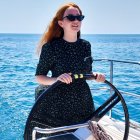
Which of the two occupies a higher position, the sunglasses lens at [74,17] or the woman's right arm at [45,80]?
the sunglasses lens at [74,17]

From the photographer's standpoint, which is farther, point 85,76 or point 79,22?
point 79,22

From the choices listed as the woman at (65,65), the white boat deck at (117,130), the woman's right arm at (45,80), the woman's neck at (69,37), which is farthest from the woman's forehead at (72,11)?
the white boat deck at (117,130)

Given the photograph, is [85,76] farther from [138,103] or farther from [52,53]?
[138,103]

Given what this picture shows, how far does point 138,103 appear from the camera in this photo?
753cm

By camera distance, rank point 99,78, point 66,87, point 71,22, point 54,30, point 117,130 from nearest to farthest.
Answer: point 99,78
point 66,87
point 71,22
point 54,30
point 117,130

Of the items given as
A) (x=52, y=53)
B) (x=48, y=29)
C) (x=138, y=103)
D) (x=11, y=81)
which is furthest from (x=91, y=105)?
(x=11, y=81)

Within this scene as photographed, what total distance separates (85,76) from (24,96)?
6.21 metres

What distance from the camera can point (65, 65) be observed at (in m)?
2.02

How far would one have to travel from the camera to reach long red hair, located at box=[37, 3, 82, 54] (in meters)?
2.10

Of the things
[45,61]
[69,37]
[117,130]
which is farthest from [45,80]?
[117,130]

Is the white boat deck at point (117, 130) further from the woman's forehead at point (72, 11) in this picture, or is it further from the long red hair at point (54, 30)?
the woman's forehead at point (72, 11)

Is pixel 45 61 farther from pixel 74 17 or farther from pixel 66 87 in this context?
pixel 74 17

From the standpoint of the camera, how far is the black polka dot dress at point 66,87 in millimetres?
1918

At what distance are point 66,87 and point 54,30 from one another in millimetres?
422
